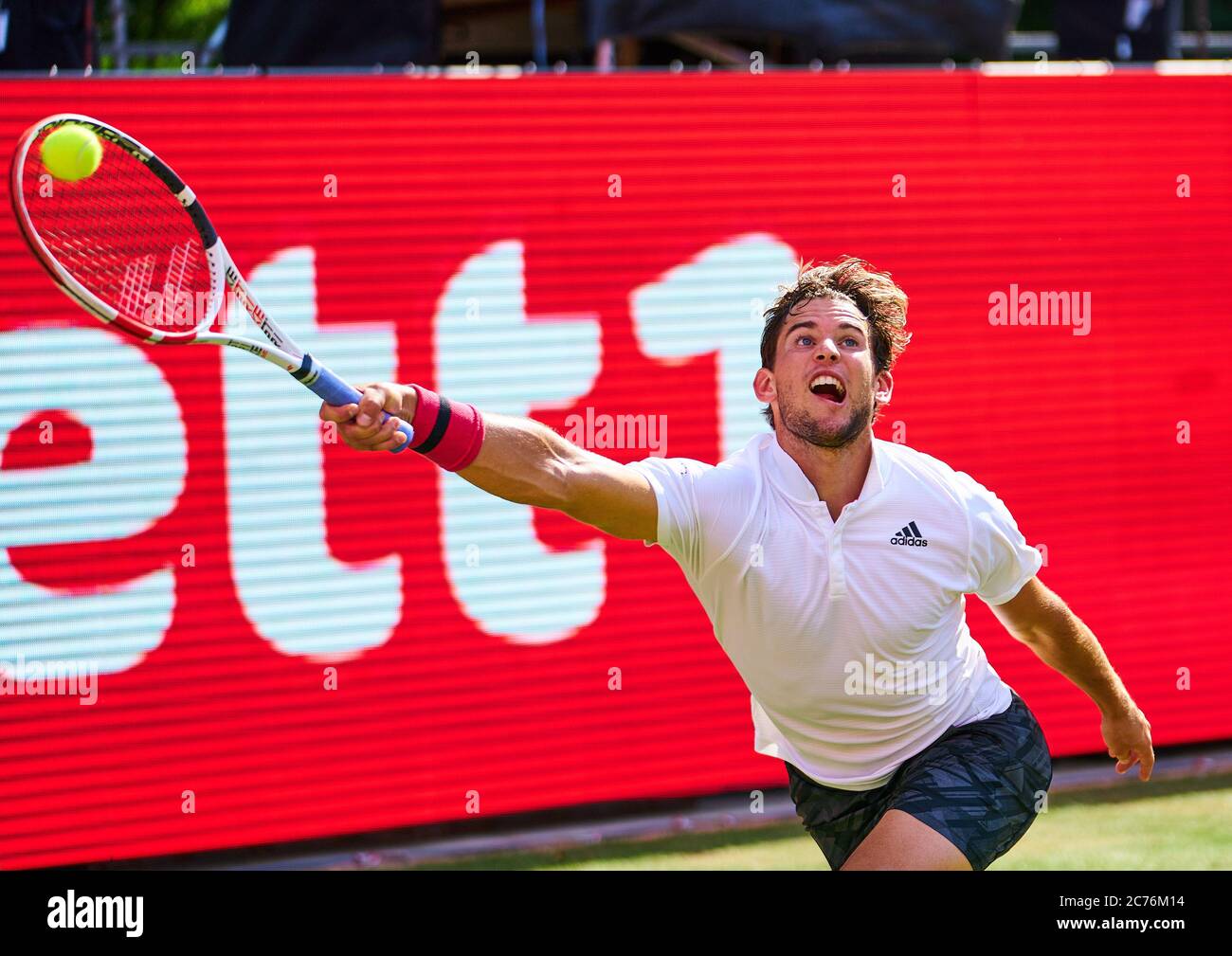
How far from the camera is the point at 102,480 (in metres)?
6.29

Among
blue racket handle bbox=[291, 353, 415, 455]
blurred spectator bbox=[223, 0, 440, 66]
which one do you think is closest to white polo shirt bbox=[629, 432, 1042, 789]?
blue racket handle bbox=[291, 353, 415, 455]

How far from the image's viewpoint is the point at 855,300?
4.53 m

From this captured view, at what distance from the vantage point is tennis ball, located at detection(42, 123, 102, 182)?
12.2 feet

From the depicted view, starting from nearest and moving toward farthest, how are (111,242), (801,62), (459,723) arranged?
(111,242) < (459,723) < (801,62)

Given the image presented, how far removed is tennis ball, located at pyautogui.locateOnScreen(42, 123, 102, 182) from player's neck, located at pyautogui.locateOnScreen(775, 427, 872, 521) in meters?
1.93

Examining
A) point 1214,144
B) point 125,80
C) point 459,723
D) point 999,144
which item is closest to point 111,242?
point 125,80

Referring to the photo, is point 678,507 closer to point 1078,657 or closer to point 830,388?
point 830,388

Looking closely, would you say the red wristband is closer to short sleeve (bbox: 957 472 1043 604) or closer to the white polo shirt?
the white polo shirt

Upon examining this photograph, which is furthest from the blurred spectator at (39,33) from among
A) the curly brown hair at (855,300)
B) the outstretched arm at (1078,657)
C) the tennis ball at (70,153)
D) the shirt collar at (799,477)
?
the outstretched arm at (1078,657)

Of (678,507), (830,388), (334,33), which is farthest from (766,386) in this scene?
(334,33)

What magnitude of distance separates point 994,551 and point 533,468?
143 centimetres

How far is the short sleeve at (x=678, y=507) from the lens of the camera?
404cm

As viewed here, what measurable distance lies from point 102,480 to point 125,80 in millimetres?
1581

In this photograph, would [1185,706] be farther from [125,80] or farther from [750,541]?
[125,80]
